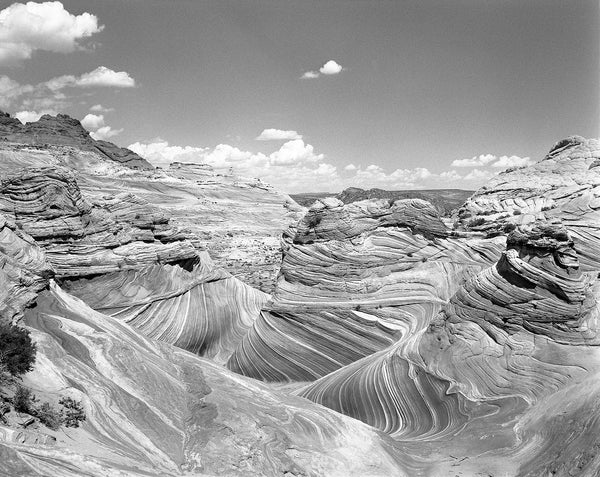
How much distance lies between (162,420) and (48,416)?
261cm

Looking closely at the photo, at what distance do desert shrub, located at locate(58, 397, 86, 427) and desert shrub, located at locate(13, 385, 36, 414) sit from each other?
654 millimetres

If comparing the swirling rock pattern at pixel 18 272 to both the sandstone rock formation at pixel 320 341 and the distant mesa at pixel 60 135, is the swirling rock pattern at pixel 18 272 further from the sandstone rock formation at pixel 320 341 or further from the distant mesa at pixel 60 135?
the distant mesa at pixel 60 135

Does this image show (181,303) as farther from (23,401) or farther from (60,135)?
(60,135)

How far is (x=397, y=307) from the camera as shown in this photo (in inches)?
663

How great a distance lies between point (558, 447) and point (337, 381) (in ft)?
23.1

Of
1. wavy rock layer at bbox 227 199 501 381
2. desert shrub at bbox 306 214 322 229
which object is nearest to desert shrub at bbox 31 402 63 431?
wavy rock layer at bbox 227 199 501 381

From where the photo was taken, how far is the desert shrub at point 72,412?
8.34 m

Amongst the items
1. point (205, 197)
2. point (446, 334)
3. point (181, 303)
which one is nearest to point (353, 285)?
point (446, 334)

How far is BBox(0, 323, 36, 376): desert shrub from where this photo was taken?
9.01 metres

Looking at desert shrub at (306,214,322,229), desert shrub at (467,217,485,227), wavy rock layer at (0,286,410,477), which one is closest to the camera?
wavy rock layer at (0,286,410,477)

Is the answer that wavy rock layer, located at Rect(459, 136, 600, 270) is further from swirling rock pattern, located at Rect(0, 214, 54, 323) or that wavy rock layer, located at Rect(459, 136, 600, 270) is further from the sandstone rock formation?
swirling rock pattern, located at Rect(0, 214, 54, 323)

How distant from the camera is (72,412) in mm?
8578

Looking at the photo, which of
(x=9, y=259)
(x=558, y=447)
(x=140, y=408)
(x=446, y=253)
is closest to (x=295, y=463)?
(x=140, y=408)

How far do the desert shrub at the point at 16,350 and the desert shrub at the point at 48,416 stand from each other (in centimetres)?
130
